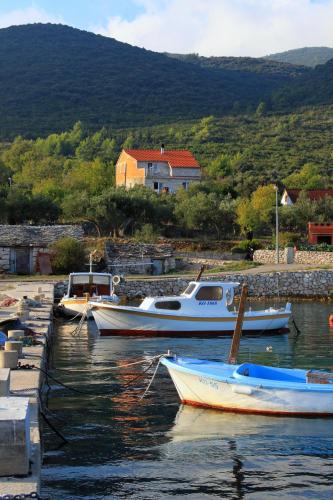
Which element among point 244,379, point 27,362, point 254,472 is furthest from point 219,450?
point 27,362

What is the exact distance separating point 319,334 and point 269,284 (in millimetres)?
18822

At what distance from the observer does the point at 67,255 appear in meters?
56.5

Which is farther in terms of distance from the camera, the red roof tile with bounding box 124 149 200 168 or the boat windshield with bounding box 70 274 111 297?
the red roof tile with bounding box 124 149 200 168

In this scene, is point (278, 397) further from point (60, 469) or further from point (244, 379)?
point (60, 469)

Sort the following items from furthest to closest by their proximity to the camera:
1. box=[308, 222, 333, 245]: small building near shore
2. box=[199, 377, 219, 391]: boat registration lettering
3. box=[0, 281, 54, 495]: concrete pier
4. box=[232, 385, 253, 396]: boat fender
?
box=[308, 222, 333, 245]: small building near shore < box=[199, 377, 219, 391]: boat registration lettering < box=[232, 385, 253, 396]: boat fender < box=[0, 281, 54, 495]: concrete pier

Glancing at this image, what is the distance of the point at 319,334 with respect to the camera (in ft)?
117

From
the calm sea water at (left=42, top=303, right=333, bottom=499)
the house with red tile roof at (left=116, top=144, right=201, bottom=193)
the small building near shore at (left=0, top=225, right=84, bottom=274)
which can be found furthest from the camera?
the house with red tile roof at (left=116, top=144, right=201, bottom=193)

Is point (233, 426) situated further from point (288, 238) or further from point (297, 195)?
point (297, 195)

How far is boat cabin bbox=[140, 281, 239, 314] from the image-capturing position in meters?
34.4

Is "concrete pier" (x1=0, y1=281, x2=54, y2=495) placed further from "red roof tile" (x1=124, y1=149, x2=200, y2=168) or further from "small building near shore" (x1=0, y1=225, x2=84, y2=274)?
"red roof tile" (x1=124, y1=149, x2=200, y2=168)

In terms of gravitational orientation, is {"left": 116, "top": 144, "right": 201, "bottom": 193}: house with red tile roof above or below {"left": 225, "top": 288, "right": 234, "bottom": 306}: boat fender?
above

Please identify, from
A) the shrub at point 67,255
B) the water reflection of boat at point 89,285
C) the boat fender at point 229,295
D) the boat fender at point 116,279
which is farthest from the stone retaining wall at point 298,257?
the boat fender at point 229,295

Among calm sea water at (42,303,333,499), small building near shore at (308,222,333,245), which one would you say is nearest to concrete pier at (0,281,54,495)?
calm sea water at (42,303,333,499)

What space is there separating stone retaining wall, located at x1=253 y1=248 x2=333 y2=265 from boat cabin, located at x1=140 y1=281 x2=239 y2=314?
28815mm
